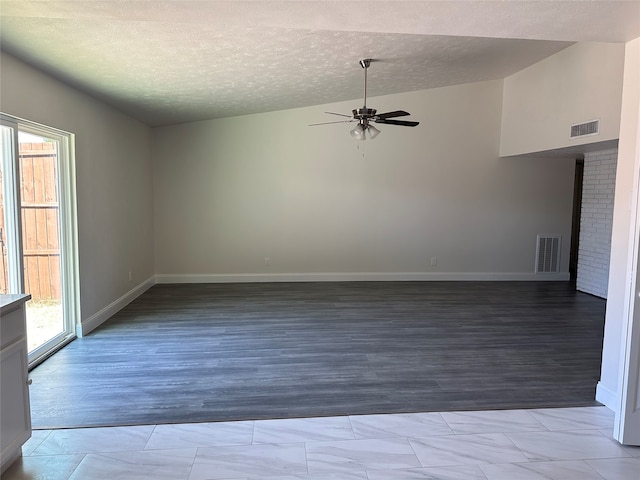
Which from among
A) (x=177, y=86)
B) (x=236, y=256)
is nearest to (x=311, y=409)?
(x=177, y=86)

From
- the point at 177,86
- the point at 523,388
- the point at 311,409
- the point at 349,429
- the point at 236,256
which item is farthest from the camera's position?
the point at 236,256

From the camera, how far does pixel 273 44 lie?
11.4 feet

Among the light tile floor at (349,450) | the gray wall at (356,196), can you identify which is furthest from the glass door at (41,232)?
the gray wall at (356,196)

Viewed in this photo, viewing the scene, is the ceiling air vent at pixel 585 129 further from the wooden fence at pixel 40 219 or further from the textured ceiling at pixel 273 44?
the wooden fence at pixel 40 219

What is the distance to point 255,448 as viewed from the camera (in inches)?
94.8

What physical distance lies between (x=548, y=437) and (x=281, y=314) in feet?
10.4

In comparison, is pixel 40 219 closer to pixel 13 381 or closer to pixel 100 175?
pixel 100 175

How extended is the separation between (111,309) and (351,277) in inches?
144

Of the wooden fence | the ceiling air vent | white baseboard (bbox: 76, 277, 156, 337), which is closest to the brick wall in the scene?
the ceiling air vent

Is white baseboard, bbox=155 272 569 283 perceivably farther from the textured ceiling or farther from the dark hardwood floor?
the textured ceiling

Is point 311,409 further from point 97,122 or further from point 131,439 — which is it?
point 97,122

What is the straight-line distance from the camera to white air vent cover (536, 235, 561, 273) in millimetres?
7219

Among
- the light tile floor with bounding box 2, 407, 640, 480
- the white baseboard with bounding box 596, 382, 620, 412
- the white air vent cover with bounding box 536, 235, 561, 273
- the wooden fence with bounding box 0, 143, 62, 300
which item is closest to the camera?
the light tile floor with bounding box 2, 407, 640, 480

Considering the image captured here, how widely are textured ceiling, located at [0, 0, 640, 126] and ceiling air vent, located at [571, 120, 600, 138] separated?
105 cm
